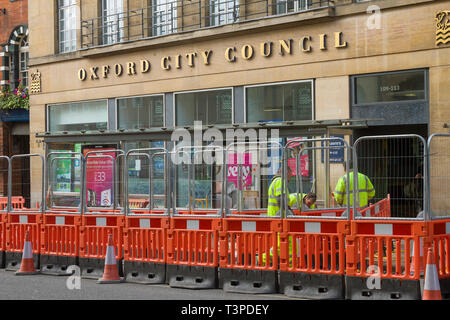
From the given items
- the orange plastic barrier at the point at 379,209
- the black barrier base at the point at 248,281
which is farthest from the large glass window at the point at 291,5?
the black barrier base at the point at 248,281

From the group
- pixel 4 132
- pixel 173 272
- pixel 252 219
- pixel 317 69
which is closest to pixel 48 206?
pixel 173 272

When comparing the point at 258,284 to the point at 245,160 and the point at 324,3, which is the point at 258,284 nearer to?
the point at 245,160

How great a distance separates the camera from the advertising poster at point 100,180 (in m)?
→ 15.1

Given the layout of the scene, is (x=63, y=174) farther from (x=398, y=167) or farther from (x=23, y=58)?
(x=23, y=58)

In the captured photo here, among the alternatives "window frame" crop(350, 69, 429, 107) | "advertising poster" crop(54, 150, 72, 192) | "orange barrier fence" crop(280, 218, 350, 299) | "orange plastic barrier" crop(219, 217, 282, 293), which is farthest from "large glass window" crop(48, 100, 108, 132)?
"orange barrier fence" crop(280, 218, 350, 299)

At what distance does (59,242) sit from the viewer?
44.3ft

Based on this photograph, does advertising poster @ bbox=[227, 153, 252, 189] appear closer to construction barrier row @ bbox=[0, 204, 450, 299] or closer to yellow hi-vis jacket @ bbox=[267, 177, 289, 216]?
yellow hi-vis jacket @ bbox=[267, 177, 289, 216]

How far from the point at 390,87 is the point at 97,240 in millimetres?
8905

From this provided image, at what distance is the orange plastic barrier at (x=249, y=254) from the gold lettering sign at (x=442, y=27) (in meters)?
8.44

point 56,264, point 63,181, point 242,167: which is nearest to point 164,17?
point 63,181

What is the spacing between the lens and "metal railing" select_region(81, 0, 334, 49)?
68.1 ft

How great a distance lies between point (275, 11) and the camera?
2080 cm

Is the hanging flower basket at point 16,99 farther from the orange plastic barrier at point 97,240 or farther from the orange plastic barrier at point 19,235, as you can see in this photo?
the orange plastic barrier at point 97,240
